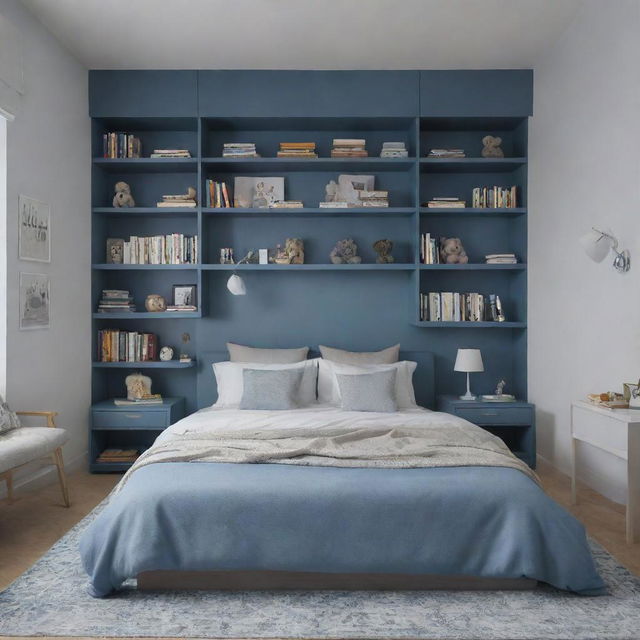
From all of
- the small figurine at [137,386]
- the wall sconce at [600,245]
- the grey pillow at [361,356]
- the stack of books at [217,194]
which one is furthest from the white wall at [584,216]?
the small figurine at [137,386]

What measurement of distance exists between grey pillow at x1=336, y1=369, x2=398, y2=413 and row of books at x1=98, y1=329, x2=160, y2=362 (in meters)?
1.66

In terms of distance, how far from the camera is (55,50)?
15.0 ft

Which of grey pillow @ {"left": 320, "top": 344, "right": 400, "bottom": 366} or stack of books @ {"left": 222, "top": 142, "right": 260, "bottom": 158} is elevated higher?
stack of books @ {"left": 222, "top": 142, "right": 260, "bottom": 158}

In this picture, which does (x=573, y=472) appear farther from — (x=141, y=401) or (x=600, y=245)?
(x=141, y=401)

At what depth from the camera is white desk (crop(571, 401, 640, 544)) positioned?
322cm

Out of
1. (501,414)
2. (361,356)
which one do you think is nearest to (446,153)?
(361,356)

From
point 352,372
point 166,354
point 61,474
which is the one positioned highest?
point 166,354

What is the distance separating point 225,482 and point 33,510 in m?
1.75

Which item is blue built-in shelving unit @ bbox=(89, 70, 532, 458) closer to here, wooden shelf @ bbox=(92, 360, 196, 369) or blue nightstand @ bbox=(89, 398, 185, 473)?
wooden shelf @ bbox=(92, 360, 196, 369)

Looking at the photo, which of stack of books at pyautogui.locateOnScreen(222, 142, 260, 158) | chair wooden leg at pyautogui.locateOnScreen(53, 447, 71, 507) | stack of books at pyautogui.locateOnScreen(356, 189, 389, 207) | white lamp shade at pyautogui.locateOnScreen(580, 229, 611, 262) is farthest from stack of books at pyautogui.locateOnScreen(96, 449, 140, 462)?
white lamp shade at pyautogui.locateOnScreen(580, 229, 611, 262)

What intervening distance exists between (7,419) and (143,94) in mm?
2700

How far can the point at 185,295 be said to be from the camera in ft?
17.6

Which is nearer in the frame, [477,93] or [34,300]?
[34,300]

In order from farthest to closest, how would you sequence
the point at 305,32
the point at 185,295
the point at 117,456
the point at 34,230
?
the point at 185,295 → the point at 117,456 → the point at 305,32 → the point at 34,230
